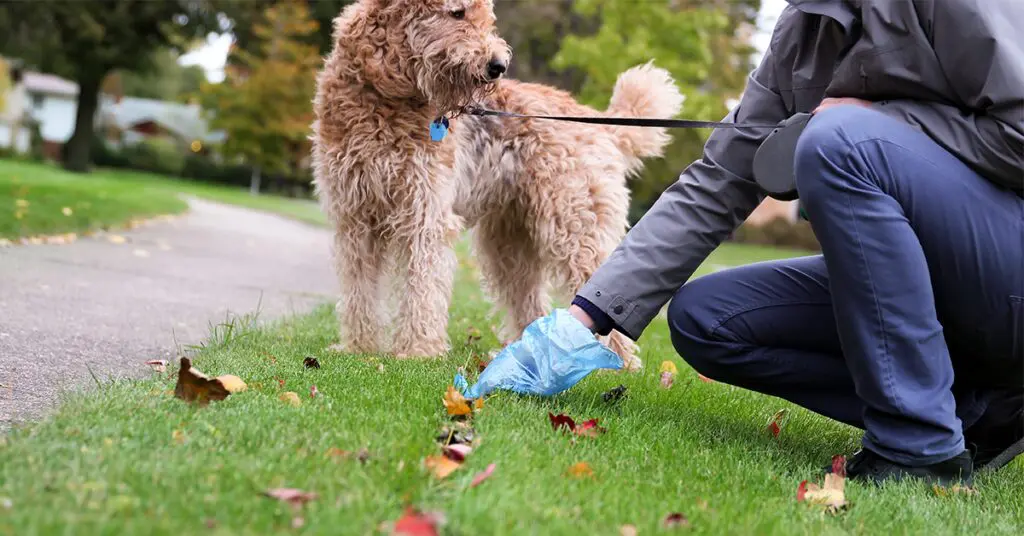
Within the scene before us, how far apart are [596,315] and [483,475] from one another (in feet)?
3.93

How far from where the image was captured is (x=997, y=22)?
2859 mm

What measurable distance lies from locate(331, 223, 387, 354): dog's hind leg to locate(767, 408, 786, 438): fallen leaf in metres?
2.02

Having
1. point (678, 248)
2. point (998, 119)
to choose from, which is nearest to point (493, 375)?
point (678, 248)

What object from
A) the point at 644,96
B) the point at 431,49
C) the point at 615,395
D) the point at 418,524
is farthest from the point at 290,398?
the point at 644,96

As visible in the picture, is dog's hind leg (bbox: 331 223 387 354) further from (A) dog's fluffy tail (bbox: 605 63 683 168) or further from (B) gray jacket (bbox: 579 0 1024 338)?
(B) gray jacket (bbox: 579 0 1024 338)

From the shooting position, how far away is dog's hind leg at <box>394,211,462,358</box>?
4.71 metres

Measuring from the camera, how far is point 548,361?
3375mm

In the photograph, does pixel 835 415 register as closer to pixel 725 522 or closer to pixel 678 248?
pixel 678 248

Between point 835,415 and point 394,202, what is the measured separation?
91.5 inches

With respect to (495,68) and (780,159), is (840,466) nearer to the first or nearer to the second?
(780,159)

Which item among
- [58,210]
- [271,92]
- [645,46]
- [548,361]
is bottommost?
[58,210]

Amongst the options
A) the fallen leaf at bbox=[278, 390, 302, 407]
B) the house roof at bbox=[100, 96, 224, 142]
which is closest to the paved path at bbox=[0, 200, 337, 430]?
the fallen leaf at bbox=[278, 390, 302, 407]

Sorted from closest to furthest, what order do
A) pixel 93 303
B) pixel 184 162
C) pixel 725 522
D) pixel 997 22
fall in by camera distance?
pixel 725 522
pixel 997 22
pixel 93 303
pixel 184 162

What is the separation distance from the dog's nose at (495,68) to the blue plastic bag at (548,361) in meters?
1.44
